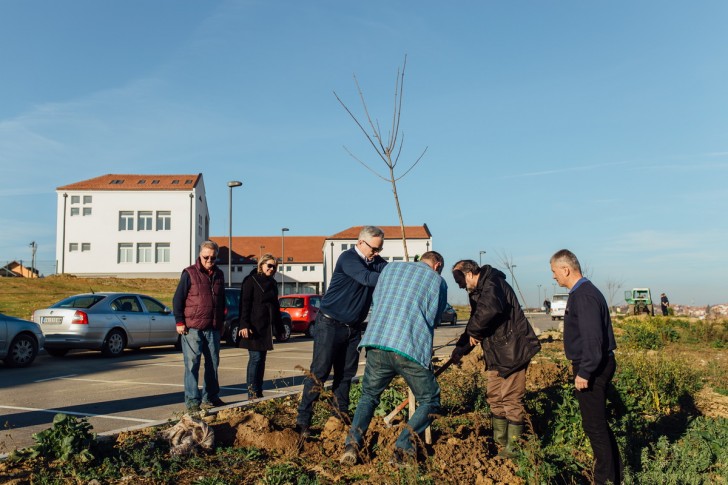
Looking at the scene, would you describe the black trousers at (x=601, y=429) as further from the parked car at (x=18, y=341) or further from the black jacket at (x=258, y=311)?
the parked car at (x=18, y=341)

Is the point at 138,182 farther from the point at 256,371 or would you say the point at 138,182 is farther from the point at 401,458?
the point at 401,458

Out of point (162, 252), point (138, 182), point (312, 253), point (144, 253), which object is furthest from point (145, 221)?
point (312, 253)

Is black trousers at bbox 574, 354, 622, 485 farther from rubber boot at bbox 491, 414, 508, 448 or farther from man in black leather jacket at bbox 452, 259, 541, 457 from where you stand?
rubber boot at bbox 491, 414, 508, 448

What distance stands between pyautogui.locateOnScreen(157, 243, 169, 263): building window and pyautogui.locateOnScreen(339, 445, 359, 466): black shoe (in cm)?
5727

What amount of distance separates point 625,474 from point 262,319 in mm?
4374

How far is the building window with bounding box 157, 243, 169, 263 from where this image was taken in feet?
194

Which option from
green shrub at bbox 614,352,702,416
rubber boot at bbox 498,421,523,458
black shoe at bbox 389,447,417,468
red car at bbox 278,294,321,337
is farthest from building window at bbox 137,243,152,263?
black shoe at bbox 389,447,417,468

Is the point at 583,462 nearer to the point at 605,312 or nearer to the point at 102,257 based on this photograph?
the point at 605,312

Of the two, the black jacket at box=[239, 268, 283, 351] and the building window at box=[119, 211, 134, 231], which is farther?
the building window at box=[119, 211, 134, 231]

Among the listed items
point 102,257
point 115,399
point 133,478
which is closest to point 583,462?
point 133,478

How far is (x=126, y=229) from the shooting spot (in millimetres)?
59406

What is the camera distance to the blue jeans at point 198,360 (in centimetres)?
689

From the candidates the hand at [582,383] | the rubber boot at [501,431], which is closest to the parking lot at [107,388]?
the rubber boot at [501,431]

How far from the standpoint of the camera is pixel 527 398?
7.06 metres
